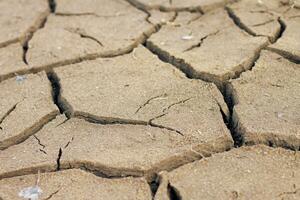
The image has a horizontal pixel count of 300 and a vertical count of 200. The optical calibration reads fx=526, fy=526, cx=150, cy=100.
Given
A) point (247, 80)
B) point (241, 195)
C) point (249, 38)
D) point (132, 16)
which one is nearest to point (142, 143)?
point (241, 195)

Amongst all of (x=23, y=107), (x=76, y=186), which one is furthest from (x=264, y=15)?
(x=76, y=186)

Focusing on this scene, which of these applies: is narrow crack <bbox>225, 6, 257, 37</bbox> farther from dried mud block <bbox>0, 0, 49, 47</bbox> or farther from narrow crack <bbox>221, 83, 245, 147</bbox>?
dried mud block <bbox>0, 0, 49, 47</bbox>

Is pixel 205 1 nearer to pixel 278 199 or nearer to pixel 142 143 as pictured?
pixel 142 143

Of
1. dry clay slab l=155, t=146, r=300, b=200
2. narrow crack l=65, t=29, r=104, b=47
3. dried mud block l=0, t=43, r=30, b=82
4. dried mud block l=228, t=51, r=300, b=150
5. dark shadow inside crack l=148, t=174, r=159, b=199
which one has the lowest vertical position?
dried mud block l=0, t=43, r=30, b=82

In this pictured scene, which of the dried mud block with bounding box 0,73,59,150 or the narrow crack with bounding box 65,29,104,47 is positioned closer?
the dried mud block with bounding box 0,73,59,150

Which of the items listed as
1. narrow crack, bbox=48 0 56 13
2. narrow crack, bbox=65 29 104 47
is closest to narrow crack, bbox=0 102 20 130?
narrow crack, bbox=65 29 104 47

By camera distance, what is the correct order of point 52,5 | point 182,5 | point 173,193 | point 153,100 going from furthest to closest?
point 52,5 < point 182,5 < point 153,100 < point 173,193

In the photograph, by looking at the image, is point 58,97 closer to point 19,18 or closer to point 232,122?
point 232,122

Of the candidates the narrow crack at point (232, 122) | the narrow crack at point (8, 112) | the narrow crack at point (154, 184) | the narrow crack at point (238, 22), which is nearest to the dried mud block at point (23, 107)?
the narrow crack at point (8, 112)
